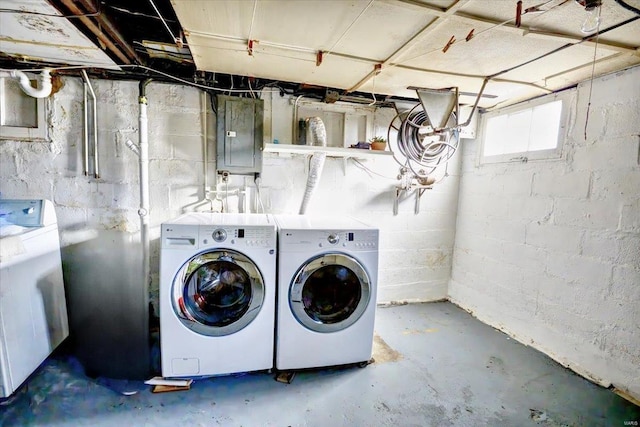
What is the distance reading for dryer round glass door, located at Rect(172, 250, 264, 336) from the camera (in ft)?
5.79

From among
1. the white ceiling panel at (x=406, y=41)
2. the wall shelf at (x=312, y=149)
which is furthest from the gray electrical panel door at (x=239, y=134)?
the white ceiling panel at (x=406, y=41)

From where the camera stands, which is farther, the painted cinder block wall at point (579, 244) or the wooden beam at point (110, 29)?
the painted cinder block wall at point (579, 244)

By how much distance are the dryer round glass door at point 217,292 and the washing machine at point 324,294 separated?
180mm

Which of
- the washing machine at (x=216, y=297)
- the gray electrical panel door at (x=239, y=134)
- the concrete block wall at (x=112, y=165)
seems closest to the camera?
the washing machine at (x=216, y=297)

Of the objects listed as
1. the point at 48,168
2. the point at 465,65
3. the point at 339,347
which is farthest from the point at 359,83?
the point at 48,168

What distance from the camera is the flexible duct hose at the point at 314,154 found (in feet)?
8.02

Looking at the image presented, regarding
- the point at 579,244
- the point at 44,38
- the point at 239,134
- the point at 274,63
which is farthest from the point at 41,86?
the point at 579,244

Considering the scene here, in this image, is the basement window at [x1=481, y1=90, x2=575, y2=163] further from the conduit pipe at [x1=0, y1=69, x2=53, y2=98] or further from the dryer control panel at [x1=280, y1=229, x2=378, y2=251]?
the conduit pipe at [x1=0, y1=69, x2=53, y2=98]

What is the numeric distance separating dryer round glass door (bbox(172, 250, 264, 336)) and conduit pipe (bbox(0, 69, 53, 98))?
1.63 metres

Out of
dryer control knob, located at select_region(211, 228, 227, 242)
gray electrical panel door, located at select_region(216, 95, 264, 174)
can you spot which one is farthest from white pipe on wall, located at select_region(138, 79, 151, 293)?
dryer control knob, located at select_region(211, 228, 227, 242)

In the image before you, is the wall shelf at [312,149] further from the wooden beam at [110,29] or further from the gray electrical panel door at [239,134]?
the wooden beam at [110,29]

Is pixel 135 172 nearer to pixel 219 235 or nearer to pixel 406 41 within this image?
pixel 219 235

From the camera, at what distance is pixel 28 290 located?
179 centimetres

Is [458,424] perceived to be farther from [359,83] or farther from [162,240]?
[359,83]
